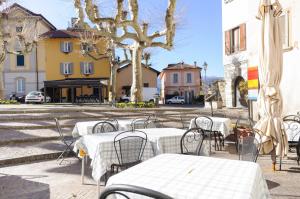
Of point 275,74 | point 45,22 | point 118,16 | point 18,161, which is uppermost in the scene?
point 45,22

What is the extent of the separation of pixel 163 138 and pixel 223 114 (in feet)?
40.7

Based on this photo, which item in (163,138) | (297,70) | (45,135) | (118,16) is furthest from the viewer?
(118,16)

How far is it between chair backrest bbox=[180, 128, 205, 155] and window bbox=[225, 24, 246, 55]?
53.5ft

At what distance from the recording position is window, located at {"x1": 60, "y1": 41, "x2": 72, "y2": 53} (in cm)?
4219

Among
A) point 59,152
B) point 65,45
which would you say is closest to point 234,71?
point 59,152

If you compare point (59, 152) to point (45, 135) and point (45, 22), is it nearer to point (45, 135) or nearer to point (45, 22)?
point (45, 135)

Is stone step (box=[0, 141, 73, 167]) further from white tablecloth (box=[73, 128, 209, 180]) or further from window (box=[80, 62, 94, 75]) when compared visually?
window (box=[80, 62, 94, 75])

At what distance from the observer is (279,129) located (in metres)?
6.75

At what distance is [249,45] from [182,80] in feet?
126

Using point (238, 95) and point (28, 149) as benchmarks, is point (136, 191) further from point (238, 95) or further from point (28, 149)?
point (238, 95)

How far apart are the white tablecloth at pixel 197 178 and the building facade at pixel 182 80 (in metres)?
52.9

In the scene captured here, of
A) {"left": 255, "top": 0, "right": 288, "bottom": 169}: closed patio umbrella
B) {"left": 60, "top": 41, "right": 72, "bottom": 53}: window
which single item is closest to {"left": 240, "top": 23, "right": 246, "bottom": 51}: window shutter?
{"left": 255, "top": 0, "right": 288, "bottom": 169}: closed patio umbrella

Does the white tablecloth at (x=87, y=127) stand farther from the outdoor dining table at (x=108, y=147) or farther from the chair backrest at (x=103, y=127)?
the outdoor dining table at (x=108, y=147)

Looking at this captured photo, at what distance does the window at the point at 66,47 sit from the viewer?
138ft
